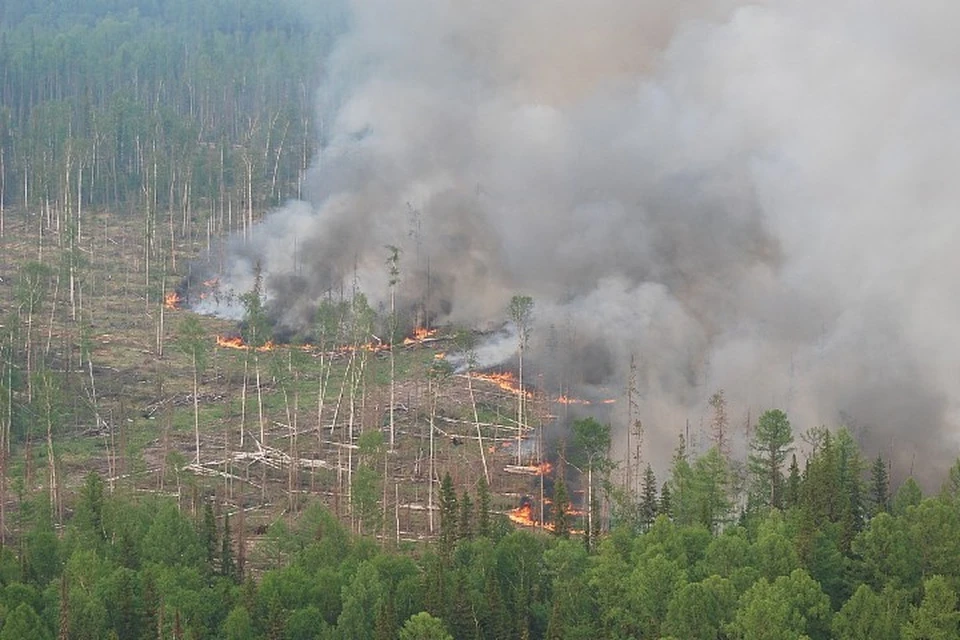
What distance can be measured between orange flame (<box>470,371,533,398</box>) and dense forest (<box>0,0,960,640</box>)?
2.03 feet

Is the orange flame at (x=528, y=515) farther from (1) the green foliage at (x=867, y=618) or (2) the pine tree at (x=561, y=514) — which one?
(1) the green foliage at (x=867, y=618)

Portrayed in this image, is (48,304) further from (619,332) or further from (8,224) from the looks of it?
(619,332)

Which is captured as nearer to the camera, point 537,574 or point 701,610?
point 701,610

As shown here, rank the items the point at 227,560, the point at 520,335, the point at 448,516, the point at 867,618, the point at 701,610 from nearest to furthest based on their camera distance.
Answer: the point at 867,618
the point at 701,610
the point at 227,560
the point at 448,516
the point at 520,335

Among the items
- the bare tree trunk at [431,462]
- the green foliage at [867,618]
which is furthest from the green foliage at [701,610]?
the bare tree trunk at [431,462]

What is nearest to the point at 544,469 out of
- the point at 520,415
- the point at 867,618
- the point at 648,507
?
the point at 520,415

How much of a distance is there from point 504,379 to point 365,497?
36889 millimetres

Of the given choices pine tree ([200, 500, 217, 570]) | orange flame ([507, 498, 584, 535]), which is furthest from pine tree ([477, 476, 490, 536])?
pine tree ([200, 500, 217, 570])

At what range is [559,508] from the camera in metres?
81.6

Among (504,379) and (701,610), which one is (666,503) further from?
(504,379)

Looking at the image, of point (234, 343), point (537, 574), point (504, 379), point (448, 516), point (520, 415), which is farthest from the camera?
point (234, 343)

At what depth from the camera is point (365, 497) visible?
81.2 metres

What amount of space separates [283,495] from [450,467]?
11597mm

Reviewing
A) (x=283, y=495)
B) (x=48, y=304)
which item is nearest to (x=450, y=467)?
(x=283, y=495)
